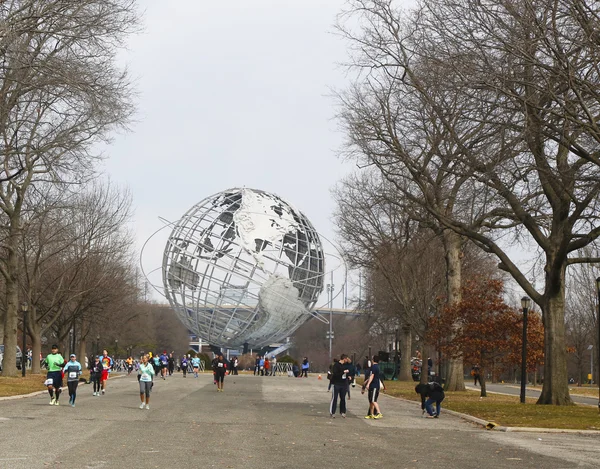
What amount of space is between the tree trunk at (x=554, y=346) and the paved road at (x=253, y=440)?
14.0 ft

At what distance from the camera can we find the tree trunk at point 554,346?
26.8 metres

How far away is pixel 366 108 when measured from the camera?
32562 mm

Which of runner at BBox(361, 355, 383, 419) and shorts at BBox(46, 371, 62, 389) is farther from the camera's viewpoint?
shorts at BBox(46, 371, 62, 389)

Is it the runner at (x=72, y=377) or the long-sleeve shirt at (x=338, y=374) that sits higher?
the long-sleeve shirt at (x=338, y=374)

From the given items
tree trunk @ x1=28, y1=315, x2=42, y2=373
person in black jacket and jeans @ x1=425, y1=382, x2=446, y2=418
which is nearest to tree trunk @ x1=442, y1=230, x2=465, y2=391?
person in black jacket and jeans @ x1=425, y1=382, x2=446, y2=418

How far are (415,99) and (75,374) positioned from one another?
45.3ft

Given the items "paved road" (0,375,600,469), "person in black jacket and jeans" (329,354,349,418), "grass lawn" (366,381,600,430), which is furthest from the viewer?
"person in black jacket and jeans" (329,354,349,418)

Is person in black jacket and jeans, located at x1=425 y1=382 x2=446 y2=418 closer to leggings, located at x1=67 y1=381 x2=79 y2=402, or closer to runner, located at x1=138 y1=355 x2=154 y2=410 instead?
runner, located at x1=138 y1=355 x2=154 y2=410

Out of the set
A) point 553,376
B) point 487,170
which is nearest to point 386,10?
point 487,170

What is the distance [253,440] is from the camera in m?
15.9

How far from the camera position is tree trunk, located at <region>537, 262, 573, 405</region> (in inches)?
1056

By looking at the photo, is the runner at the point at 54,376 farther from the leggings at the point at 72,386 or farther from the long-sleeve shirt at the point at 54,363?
the leggings at the point at 72,386

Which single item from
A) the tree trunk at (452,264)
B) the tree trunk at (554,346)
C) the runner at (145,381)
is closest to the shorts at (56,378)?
the runner at (145,381)

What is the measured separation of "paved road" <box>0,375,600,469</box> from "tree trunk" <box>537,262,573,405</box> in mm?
4269
